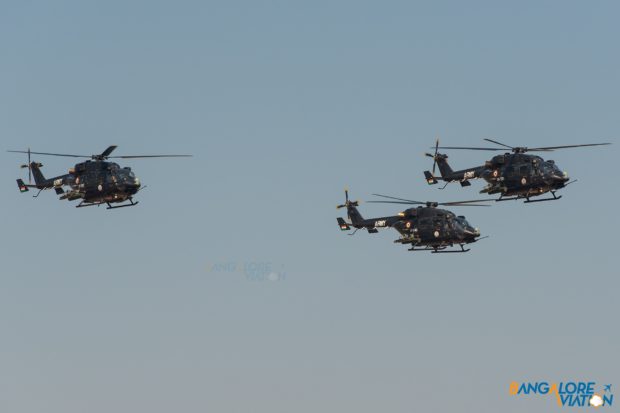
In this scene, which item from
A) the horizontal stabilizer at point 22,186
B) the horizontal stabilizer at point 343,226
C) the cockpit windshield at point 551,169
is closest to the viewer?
the cockpit windshield at point 551,169

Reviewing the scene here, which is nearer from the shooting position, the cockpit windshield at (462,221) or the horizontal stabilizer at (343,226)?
the cockpit windshield at (462,221)

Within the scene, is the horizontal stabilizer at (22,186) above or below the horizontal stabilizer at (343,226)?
above

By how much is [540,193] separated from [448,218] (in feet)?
31.6

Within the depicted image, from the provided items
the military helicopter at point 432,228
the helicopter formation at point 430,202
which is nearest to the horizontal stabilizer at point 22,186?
the helicopter formation at point 430,202

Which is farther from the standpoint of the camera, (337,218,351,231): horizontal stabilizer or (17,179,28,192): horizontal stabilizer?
(337,218,351,231): horizontal stabilizer

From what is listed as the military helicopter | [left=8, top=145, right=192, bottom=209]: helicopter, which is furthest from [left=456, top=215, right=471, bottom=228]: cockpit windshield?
[left=8, top=145, right=192, bottom=209]: helicopter

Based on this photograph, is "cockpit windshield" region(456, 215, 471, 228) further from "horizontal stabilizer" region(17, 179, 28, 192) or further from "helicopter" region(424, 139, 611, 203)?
"horizontal stabilizer" region(17, 179, 28, 192)

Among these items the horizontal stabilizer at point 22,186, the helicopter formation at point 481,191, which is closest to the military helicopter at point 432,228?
the helicopter formation at point 481,191

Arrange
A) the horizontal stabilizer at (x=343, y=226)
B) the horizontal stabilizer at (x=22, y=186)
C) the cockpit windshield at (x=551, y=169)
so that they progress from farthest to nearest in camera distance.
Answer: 1. the horizontal stabilizer at (x=343, y=226)
2. the horizontal stabilizer at (x=22, y=186)
3. the cockpit windshield at (x=551, y=169)

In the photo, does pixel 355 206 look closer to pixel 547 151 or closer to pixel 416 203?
pixel 416 203

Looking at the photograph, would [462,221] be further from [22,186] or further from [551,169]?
[22,186]

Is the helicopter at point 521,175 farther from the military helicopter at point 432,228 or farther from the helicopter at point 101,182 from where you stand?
the helicopter at point 101,182

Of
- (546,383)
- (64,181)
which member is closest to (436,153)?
(546,383)

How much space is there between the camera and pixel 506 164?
127938 millimetres
